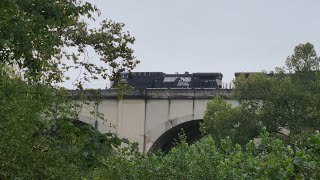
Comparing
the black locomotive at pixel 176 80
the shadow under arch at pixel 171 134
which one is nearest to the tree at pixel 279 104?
the shadow under arch at pixel 171 134

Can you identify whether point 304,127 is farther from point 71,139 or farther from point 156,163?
point 71,139

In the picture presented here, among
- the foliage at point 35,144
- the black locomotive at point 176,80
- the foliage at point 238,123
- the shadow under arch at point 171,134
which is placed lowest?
the shadow under arch at point 171,134

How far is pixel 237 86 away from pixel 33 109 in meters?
39.0

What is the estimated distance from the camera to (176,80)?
63875mm

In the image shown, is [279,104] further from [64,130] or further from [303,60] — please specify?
[64,130]

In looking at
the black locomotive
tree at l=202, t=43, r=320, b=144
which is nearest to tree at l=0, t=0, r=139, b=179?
tree at l=202, t=43, r=320, b=144

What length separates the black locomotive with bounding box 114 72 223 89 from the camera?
62531 millimetres

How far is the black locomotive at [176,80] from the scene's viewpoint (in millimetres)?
62531

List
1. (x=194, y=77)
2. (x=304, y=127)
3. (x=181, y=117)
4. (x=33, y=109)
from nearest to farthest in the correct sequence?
(x=33, y=109) < (x=304, y=127) < (x=181, y=117) < (x=194, y=77)

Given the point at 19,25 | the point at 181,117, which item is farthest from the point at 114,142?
the point at 181,117

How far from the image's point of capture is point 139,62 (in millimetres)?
19188

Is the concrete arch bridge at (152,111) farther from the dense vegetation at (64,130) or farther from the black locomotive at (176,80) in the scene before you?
the dense vegetation at (64,130)

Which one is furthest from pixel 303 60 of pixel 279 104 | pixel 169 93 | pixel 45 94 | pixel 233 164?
pixel 45 94

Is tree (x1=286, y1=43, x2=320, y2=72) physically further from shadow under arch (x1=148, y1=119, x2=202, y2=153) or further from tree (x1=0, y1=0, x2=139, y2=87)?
tree (x1=0, y1=0, x2=139, y2=87)
